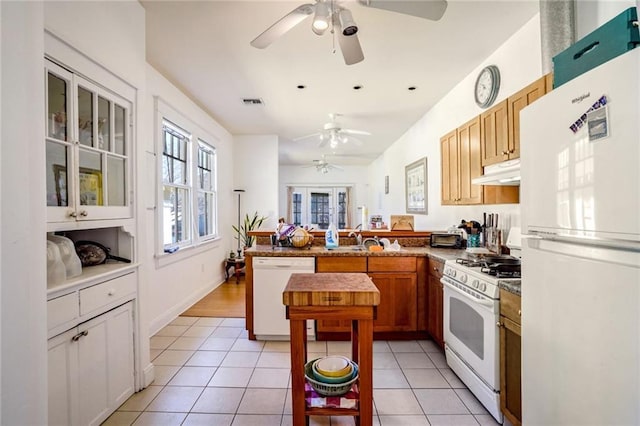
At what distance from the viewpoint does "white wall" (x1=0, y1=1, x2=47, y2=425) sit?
755mm

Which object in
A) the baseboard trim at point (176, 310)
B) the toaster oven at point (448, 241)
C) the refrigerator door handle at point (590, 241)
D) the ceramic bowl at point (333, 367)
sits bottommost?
the baseboard trim at point (176, 310)

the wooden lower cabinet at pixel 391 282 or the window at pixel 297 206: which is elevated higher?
the window at pixel 297 206

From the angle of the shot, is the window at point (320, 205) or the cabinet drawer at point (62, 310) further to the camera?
the window at point (320, 205)

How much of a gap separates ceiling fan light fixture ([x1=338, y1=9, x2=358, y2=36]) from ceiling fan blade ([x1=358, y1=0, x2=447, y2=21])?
10 centimetres

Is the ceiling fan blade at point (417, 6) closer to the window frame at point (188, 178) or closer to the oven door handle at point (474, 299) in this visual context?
the oven door handle at point (474, 299)

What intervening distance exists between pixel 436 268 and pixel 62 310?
2.51 metres

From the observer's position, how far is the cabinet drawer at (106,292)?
1.55m

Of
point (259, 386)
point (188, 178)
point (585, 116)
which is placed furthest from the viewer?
point (188, 178)

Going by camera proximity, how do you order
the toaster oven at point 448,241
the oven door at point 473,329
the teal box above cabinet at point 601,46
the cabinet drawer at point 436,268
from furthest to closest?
the toaster oven at point 448,241 → the cabinet drawer at point 436,268 → the oven door at point 473,329 → the teal box above cabinet at point 601,46

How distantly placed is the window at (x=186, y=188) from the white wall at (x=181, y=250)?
158 millimetres

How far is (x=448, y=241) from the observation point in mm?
3016

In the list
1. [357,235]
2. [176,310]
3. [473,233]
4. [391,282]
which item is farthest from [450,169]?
[176,310]

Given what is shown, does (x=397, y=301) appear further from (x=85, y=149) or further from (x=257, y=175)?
(x=257, y=175)

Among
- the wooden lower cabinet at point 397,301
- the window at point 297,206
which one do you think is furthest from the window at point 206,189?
the window at point 297,206
